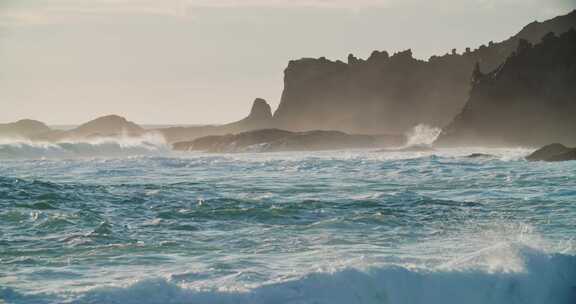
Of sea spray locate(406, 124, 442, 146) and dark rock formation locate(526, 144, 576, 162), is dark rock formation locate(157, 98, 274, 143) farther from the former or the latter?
dark rock formation locate(526, 144, 576, 162)

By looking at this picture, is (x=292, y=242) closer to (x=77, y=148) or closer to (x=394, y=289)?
(x=394, y=289)

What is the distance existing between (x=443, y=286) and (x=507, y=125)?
48.4 metres

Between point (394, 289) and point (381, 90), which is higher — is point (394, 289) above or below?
below

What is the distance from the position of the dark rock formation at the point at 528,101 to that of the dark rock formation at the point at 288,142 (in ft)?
35.9

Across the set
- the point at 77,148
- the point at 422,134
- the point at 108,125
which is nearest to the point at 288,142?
the point at 77,148

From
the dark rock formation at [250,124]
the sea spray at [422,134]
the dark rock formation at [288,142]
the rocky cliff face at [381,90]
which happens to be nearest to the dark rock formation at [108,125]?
the dark rock formation at [250,124]

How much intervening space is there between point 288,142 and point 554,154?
3339 cm

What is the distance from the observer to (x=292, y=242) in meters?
12.8

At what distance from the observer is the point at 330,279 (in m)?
9.61

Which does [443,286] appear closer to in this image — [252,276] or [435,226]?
[252,276]

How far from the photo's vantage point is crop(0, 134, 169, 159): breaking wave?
5375 centimetres

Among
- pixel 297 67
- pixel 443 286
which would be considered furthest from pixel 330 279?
pixel 297 67

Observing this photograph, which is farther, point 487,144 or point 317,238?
point 487,144

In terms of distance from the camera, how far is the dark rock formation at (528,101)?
5441cm
